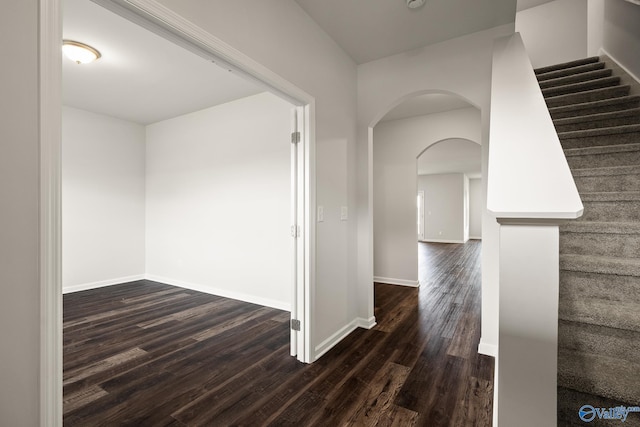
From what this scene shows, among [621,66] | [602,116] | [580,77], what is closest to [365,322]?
[602,116]

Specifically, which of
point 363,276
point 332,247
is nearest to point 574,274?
point 332,247

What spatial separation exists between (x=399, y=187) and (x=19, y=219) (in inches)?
175

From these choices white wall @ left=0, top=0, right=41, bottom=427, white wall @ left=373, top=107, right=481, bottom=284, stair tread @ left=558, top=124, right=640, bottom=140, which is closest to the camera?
white wall @ left=0, top=0, right=41, bottom=427

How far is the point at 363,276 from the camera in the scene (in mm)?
3021

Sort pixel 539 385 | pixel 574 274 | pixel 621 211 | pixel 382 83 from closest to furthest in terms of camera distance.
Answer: pixel 539 385, pixel 574 274, pixel 621 211, pixel 382 83

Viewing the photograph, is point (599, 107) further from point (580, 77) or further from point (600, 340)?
point (600, 340)

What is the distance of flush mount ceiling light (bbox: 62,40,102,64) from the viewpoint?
2.59 m

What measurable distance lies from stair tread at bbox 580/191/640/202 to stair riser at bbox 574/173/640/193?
121 millimetres

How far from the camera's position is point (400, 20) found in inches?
94.0

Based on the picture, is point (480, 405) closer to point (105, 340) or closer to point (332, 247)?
point (332, 247)

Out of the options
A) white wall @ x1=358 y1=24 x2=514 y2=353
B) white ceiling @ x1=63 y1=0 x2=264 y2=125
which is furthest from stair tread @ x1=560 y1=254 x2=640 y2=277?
white ceiling @ x1=63 y1=0 x2=264 y2=125

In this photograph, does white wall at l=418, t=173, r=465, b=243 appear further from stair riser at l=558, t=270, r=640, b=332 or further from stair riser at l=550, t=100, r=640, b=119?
stair riser at l=558, t=270, r=640, b=332

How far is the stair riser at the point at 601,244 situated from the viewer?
1.38 metres

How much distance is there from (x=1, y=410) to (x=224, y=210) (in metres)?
3.36
